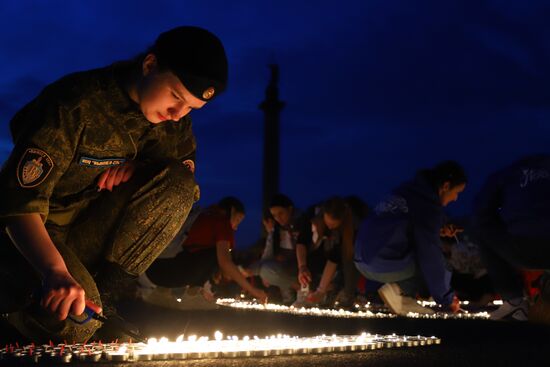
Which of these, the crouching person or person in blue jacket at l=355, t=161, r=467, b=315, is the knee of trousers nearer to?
the crouching person

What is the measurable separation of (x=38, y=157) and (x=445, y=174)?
3.79m

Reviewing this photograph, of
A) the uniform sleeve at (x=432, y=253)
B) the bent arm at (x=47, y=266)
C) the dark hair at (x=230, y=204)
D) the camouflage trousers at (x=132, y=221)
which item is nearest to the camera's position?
the bent arm at (x=47, y=266)

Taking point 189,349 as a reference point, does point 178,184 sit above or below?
above

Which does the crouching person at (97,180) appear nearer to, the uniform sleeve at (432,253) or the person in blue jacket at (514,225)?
the person in blue jacket at (514,225)

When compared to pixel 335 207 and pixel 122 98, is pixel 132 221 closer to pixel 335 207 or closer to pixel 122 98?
pixel 122 98

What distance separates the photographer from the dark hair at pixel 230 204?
6.21m

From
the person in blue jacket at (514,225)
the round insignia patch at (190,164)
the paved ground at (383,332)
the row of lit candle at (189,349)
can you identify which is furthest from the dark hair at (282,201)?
the row of lit candle at (189,349)

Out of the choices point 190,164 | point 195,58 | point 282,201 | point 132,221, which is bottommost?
point 282,201

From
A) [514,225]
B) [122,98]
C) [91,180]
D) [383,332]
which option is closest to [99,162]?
[91,180]

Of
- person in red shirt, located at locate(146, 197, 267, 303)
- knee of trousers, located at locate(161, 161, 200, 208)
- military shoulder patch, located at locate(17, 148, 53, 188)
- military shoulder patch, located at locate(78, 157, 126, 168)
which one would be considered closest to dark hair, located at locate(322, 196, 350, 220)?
person in red shirt, located at locate(146, 197, 267, 303)

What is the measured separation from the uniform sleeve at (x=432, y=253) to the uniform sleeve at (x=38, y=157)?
133 inches

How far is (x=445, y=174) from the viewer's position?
5449 millimetres

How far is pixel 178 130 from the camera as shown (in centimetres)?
304

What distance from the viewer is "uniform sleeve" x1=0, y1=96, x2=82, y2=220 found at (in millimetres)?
2293
